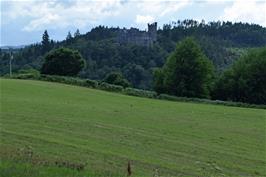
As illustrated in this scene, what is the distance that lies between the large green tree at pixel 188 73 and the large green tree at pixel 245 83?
102 inches

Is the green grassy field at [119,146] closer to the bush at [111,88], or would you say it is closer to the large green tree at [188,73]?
the bush at [111,88]

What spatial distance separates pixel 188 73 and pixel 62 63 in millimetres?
25885

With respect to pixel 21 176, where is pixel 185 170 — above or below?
below

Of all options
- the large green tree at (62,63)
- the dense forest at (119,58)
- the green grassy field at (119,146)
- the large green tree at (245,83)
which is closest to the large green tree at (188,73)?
the large green tree at (245,83)

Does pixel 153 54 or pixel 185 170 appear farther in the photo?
pixel 153 54

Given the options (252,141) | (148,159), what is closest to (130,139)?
(148,159)

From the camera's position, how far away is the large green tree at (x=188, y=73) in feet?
271

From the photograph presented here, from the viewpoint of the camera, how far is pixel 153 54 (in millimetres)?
153250

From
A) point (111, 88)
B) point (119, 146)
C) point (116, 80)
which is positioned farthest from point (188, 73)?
point (119, 146)

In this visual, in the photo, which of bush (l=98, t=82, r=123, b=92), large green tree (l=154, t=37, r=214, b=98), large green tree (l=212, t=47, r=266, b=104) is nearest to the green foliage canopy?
large green tree (l=154, t=37, r=214, b=98)

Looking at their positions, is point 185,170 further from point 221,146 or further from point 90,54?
point 90,54

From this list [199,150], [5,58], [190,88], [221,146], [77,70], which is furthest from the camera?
[5,58]

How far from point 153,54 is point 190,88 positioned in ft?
233

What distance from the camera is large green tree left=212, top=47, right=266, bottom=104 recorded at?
81.2 meters
